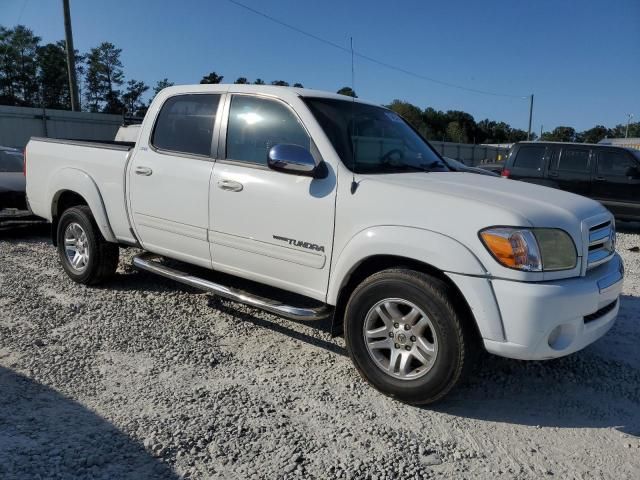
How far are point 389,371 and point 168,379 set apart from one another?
1482mm

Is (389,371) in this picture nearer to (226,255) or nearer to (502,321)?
(502,321)

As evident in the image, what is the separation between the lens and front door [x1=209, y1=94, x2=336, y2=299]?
11.7 ft

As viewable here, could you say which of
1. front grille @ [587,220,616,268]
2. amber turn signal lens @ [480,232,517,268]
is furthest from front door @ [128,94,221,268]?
front grille @ [587,220,616,268]

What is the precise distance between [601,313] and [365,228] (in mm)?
1544

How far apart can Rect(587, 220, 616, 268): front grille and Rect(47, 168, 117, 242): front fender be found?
13.5 feet

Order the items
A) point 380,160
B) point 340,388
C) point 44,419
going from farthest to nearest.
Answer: point 380,160 < point 340,388 < point 44,419

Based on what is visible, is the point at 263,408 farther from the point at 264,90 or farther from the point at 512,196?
the point at 264,90

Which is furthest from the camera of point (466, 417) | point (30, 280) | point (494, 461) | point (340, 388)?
point (30, 280)

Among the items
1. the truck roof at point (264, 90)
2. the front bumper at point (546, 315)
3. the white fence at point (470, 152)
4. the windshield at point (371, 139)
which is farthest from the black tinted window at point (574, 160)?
the white fence at point (470, 152)

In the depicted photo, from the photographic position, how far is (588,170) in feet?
35.3

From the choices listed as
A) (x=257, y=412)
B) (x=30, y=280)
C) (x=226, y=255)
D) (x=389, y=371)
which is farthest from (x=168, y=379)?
(x=30, y=280)

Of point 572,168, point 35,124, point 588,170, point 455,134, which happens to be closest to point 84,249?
point 572,168

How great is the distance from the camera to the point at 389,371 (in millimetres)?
3318

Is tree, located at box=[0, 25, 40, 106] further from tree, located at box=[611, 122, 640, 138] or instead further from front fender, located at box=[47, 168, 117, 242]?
tree, located at box=[611, 122, 640, 138]
